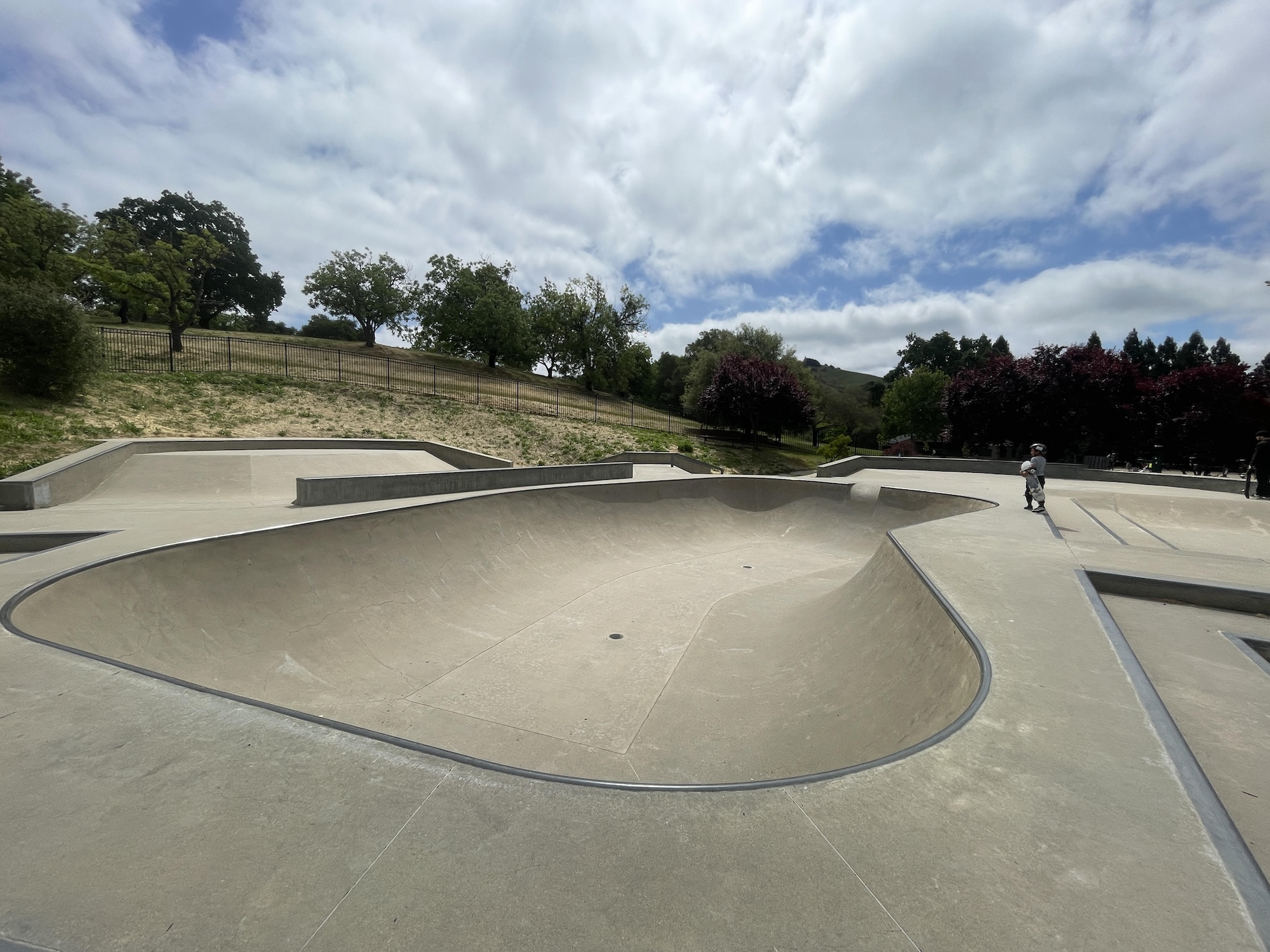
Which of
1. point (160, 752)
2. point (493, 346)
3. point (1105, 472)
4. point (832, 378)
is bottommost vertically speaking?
point (160, 752)

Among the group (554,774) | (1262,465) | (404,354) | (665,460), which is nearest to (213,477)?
(554,774)

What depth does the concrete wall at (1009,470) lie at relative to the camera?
1423 cm

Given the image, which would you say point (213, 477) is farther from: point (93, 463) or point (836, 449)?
point (836, 449)

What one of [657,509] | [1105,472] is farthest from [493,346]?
[1105,472]

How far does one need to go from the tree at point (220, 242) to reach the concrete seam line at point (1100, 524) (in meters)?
61.2

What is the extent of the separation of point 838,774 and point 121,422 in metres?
19.5

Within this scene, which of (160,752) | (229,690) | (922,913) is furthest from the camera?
(229,690)

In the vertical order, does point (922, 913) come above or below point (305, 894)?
above

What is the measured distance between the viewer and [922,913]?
157 cm

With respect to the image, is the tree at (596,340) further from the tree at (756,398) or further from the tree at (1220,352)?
the tree at (1220,352)

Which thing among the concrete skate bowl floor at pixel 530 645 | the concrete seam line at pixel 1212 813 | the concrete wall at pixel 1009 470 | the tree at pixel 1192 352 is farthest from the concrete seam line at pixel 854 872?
the tree at pixel 1192 352

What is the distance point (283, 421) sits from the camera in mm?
18516

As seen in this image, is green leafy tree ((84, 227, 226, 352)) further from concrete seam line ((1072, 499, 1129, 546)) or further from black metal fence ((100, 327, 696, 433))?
concrete seam line ((1072, 499, 1129, 546))

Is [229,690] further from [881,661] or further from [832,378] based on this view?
[832,378]
